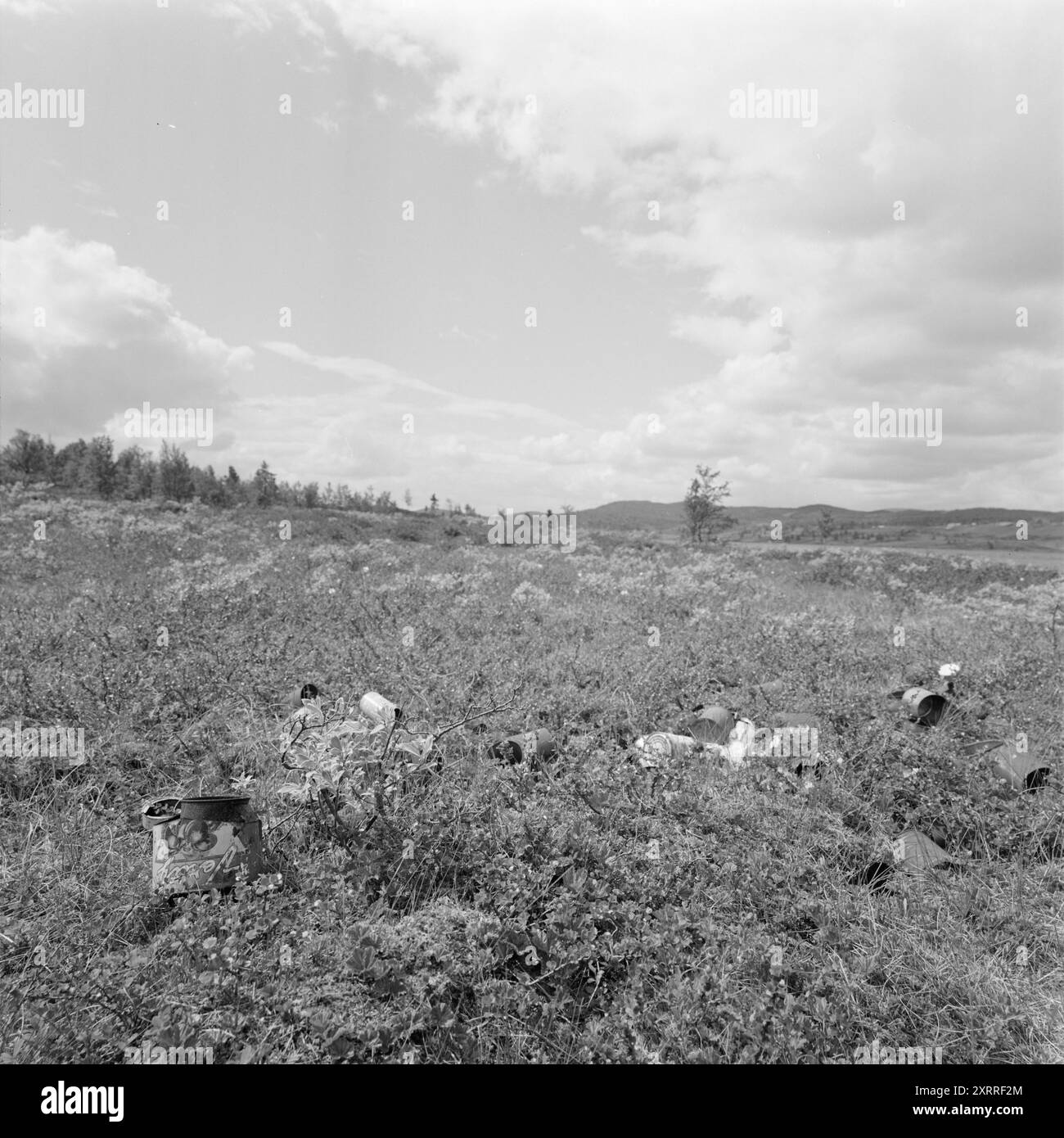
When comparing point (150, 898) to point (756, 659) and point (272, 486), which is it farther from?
point (272, 486)

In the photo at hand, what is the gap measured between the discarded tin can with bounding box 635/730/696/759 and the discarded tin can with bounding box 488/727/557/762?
719mm

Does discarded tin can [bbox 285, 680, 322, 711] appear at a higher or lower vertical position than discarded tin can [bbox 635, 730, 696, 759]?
higher

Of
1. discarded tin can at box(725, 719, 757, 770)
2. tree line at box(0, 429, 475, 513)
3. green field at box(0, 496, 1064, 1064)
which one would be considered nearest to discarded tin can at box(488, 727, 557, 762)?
green field at box(0, 496, 1064, 1064)

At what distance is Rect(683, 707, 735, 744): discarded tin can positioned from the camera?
5.99 meters

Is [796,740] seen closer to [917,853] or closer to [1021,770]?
[917,853]

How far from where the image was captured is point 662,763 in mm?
4887

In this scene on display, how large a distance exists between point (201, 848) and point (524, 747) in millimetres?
2400

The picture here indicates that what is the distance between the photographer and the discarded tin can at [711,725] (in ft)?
19.7

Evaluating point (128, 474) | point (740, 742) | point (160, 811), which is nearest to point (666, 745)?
point (740, 742)

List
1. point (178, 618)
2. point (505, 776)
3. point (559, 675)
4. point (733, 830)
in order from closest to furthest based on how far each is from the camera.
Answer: point (733, 830)
point (505, 776)
point (559, 675)
point (178, 618)

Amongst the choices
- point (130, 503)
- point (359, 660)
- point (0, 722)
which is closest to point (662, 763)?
point (359, 660)

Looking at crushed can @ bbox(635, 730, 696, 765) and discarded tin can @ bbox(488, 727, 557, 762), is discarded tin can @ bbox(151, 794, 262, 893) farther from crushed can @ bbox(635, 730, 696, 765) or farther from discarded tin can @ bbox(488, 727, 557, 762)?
crushed can @ bbox(635, 730, 696, 765)
